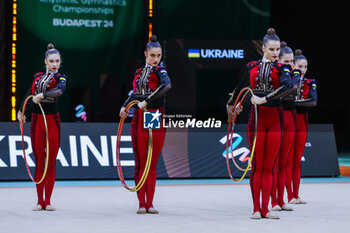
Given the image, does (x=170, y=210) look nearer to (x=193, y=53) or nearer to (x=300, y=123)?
(x=300, y=123)

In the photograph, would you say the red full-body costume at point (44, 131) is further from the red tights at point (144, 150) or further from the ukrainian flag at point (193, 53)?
the ukrainian flag at point (193, 53)

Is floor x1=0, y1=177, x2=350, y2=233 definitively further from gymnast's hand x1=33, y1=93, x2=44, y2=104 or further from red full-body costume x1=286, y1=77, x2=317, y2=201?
gymnast's hand x1=33, y1=93, x2=44, y2=104

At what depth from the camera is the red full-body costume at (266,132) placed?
298 inches

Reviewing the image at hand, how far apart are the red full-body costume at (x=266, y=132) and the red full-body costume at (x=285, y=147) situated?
71cm

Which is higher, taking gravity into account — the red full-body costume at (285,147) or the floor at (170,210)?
the red full-body costume at (285,147)

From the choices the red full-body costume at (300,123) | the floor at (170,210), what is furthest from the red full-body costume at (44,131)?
the red full-body costume at (300,123)

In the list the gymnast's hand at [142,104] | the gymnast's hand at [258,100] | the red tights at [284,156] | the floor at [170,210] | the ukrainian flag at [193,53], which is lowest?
the floor at [170,210]

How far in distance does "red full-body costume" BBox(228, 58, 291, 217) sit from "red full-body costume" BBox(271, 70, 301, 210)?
706 millimetres

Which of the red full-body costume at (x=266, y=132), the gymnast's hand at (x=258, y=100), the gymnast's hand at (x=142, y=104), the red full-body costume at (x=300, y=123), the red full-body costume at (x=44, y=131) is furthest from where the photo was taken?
the red full-body costume at (x=300, y=123)

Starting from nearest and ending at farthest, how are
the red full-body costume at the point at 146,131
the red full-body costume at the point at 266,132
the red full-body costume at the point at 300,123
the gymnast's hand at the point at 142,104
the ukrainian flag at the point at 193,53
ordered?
the red full-body costume at the point at 266,132
the gymnast's hand at the point at 142,104
the red full-body costume at the point at 146,131
the red full-body costume at the point at 300,123
the ukrainian flag at the point at 193,53

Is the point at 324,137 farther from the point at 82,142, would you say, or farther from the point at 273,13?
the point at 273,13

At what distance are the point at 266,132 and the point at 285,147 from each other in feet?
4.04

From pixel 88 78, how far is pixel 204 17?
129 inches

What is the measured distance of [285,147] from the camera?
28.7 feet
